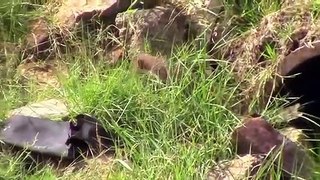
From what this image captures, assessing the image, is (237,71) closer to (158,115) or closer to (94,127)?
(158,115)

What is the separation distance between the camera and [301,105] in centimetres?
336

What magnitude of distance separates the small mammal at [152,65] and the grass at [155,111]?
46 millimetres

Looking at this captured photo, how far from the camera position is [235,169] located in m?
3.07

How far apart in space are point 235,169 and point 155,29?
97cm

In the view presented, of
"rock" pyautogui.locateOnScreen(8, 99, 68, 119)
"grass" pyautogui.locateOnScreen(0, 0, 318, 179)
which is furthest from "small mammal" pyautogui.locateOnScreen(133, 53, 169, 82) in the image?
"rock" pyautogui.locateOnScreen(8, 99, 68, 119)

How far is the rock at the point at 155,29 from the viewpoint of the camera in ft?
12.3

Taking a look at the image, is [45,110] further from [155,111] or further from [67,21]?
[67,21]

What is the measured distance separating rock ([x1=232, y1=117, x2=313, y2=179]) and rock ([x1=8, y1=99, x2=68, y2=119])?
2.71 ft

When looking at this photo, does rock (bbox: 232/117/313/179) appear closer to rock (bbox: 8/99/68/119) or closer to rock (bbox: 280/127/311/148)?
rock (bbox: 280/127/311/148)

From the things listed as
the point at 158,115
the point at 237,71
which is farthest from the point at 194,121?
the point at 237,71

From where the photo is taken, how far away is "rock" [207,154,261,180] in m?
3.02

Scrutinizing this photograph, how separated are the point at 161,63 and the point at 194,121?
37 cm

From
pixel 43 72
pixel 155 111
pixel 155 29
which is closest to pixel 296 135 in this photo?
pixel 155 111

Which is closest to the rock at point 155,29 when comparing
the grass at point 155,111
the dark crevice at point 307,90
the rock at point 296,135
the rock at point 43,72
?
the grass at point 155,111
